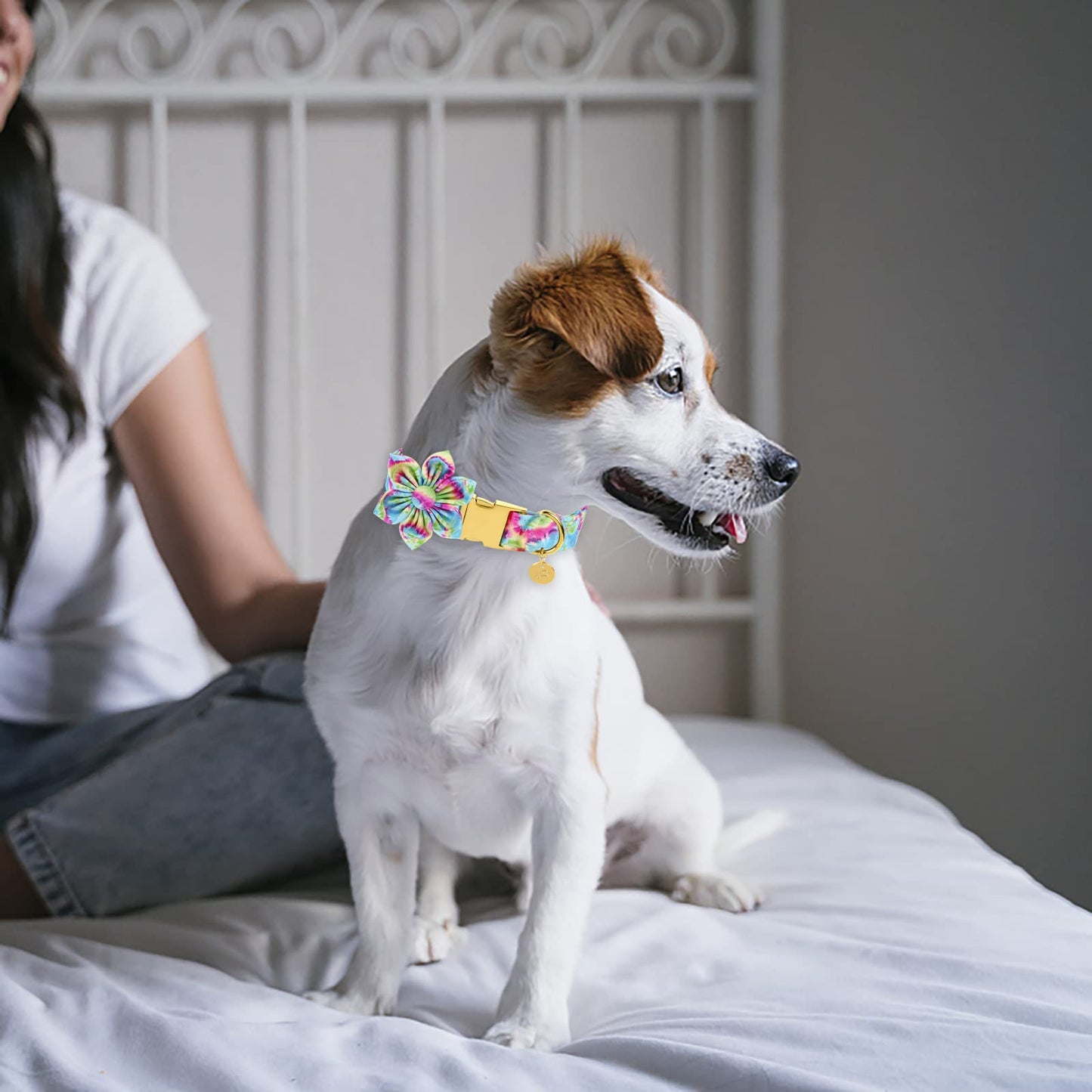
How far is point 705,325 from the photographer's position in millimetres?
1773

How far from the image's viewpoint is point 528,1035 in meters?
0.73

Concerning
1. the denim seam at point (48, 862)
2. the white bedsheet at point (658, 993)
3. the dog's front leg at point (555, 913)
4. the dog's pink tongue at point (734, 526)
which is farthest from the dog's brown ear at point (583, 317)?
the denim seam at point (48, 862)

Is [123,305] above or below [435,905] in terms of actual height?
above

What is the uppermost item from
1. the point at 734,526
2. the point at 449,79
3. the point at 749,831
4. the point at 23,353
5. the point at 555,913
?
the point at 449,79

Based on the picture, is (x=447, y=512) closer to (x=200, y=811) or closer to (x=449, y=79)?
(x=200, y=811)

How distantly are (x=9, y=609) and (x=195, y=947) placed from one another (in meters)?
0.53

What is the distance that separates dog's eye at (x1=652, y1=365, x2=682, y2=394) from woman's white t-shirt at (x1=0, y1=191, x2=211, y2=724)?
737mm

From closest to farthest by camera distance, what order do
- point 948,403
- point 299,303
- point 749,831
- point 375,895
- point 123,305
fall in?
point 375,895, point 749,831, point 123,305, point 948,403, point 299,303

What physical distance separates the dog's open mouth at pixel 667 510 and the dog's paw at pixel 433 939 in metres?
0.38

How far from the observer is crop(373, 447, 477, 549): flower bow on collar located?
2.39 ft

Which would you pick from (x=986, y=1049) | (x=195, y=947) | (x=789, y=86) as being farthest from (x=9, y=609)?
(x=789, y=86)

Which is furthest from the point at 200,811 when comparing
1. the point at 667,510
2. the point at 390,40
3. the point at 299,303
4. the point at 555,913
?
the point at 390,40

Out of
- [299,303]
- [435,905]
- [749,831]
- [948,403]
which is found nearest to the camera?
[435,905]

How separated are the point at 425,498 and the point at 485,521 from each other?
0.04 metres
